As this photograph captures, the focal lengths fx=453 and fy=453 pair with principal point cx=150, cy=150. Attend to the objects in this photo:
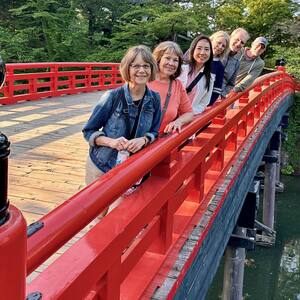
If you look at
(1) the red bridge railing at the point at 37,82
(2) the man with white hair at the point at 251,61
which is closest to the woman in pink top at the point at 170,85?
(2) the man with white hair at the point at 251,61

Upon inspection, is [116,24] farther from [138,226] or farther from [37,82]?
[138,226]

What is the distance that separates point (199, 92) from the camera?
3.93 metres

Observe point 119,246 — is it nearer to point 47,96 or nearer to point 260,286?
point 260,286

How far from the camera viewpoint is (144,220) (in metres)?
2.16

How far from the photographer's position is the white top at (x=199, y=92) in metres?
3.81

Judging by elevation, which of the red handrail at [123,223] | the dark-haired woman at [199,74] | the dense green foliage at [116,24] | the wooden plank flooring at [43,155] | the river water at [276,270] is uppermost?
the dense green foliage at [116,24]

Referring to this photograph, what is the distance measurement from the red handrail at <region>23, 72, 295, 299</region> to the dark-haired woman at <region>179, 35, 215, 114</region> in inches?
9.7

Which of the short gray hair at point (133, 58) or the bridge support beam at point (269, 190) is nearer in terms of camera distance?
the short gray hair at point (133, 58)

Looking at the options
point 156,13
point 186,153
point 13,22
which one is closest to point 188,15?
point 156,13

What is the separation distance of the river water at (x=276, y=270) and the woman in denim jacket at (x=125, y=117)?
7127 mm

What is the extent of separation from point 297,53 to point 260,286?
15010 millimetres

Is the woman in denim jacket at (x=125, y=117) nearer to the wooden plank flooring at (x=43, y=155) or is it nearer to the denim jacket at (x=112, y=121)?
the denim jacket at (x=112, y=121)

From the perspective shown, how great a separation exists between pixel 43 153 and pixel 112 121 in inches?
143

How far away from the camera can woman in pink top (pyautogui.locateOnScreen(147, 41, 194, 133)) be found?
10.0ft
